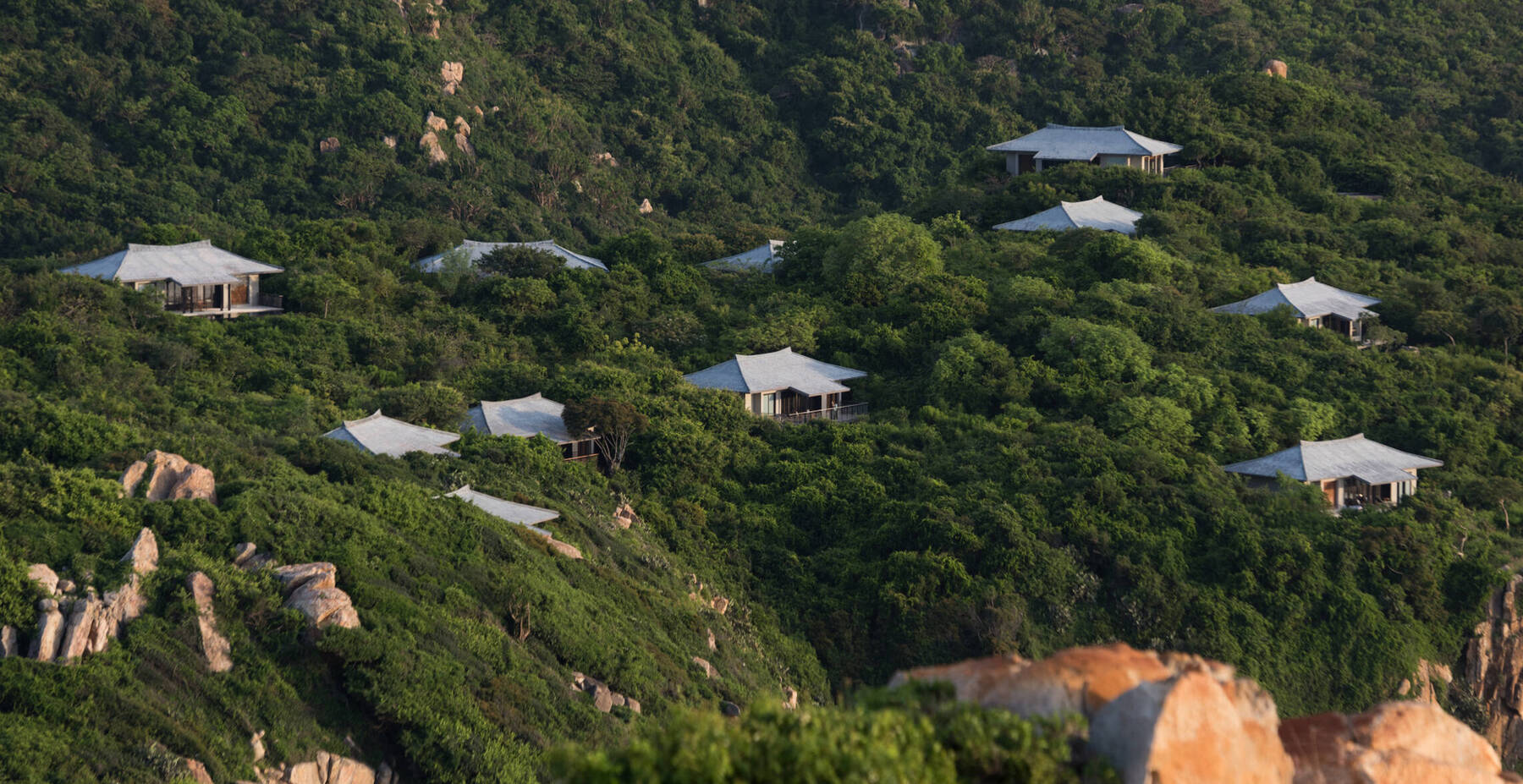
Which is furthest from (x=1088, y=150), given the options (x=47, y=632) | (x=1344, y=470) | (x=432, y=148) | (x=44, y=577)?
(x=47, y=632)

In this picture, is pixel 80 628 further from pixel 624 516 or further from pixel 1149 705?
pixel 624 516

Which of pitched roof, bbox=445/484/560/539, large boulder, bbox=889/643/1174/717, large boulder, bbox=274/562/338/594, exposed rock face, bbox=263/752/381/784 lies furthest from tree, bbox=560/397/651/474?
large boulder, bbox=889/643/1174/717

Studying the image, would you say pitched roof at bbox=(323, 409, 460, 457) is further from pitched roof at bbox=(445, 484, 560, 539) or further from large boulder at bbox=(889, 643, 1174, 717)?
large boulder at bbox=(889, 643, 1174, 717)

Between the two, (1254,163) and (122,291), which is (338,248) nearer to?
(122,291)

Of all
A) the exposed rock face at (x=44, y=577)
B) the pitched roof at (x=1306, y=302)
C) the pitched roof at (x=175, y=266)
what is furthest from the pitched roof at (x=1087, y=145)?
the exposed rock face at (x=44, y=577)

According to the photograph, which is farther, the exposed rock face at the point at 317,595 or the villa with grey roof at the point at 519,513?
the villa with grey roof at the point at 519,513

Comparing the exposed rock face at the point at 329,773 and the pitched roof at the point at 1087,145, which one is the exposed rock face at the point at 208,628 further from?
the pitched roof at the point at 1087,145
